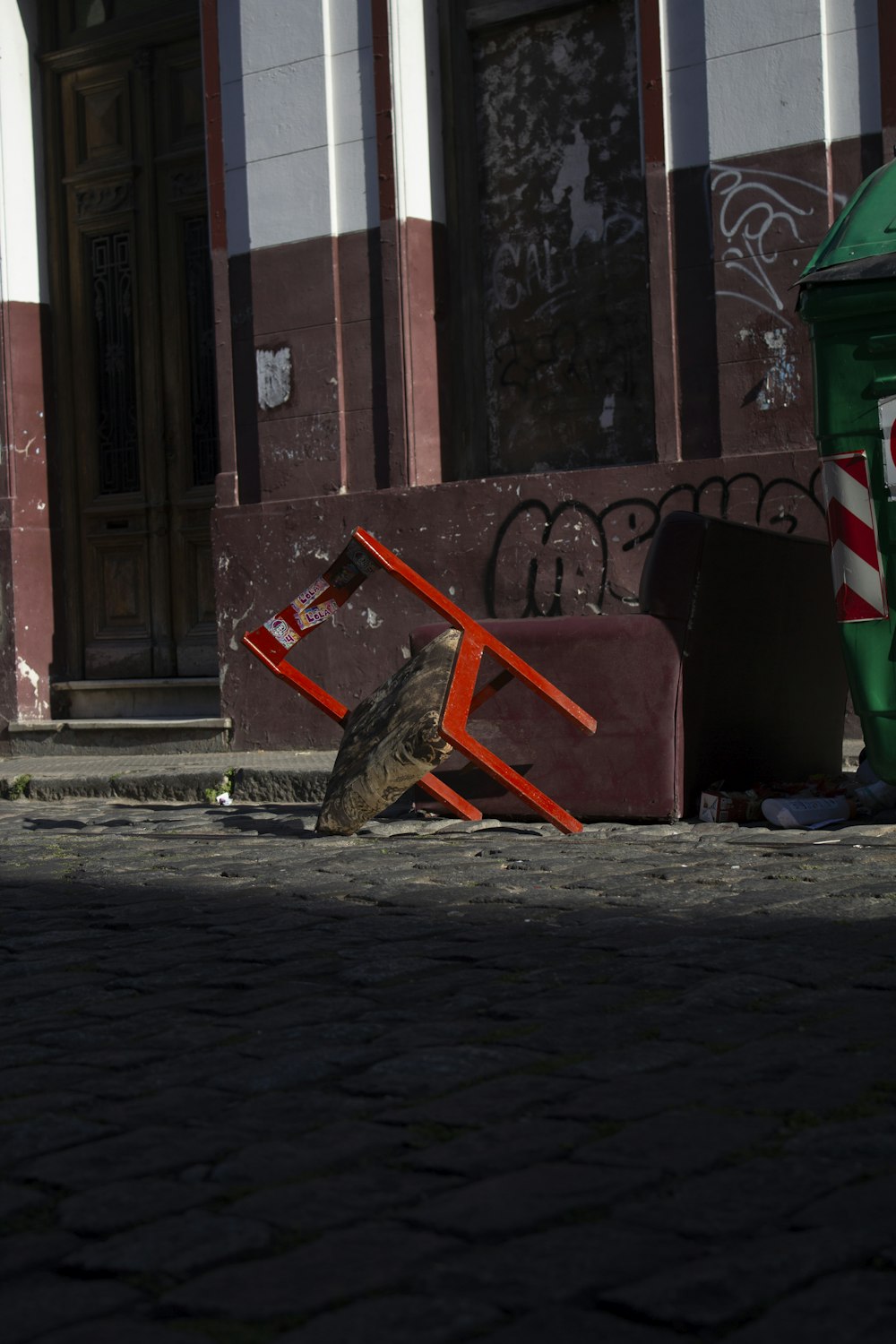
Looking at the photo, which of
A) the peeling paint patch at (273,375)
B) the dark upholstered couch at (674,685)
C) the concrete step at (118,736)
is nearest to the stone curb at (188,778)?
the concrete step at (118,736)

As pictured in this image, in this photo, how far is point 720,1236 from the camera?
1.94 m

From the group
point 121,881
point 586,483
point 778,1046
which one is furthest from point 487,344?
point 778,1046

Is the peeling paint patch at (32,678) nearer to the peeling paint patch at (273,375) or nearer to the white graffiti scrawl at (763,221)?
the peeling paint patch at (273,375)

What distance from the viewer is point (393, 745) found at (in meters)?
5.76

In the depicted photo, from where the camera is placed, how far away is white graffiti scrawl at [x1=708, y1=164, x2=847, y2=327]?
25.1 feet

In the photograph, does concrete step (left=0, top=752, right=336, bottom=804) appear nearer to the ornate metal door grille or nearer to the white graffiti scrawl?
the ornate metal door grille

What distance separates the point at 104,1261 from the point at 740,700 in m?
4.68

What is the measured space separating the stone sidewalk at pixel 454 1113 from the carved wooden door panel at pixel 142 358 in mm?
5543

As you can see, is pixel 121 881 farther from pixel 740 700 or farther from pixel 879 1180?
pixel 879 1180

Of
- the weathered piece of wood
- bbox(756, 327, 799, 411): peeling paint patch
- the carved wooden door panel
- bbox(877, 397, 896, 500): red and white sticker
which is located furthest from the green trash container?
the carved wooden door panel

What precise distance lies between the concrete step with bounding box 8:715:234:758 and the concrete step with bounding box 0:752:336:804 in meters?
0.21

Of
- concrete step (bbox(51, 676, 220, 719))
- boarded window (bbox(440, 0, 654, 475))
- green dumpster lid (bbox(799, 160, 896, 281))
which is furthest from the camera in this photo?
concrete step (bbox(51, 676, 220, 719))

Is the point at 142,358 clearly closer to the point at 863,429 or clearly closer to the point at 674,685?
the point at 674,685

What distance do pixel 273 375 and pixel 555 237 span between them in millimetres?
1682
